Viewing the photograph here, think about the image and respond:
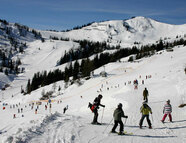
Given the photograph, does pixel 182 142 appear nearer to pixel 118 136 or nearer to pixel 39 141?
pixel 118 136

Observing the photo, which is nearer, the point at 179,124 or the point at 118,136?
the point at 118,136

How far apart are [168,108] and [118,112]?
4.90 meters

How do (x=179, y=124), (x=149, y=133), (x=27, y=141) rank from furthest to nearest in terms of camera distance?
(x=179, y=124)
(x=149, y=133)
(x=27, y=141)

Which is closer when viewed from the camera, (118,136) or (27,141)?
(27,141)

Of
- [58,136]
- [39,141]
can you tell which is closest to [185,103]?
[58,136]

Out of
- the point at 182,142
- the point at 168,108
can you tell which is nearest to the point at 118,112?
the point at 182,142

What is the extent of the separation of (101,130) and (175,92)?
1581cm

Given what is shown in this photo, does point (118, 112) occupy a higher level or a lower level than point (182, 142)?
higher

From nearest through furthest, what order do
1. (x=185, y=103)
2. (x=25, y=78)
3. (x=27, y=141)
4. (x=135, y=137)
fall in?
(x=27, y=141) → (x=135, y=137) → (x=185, y=103) → (x=25, y=78)

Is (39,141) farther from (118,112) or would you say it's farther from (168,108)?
(168,108)

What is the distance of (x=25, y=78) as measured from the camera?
14975 centimetres

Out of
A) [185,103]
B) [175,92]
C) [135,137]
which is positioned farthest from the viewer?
[175,92]

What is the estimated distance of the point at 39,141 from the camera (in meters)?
7.27

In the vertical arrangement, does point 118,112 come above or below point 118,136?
above
